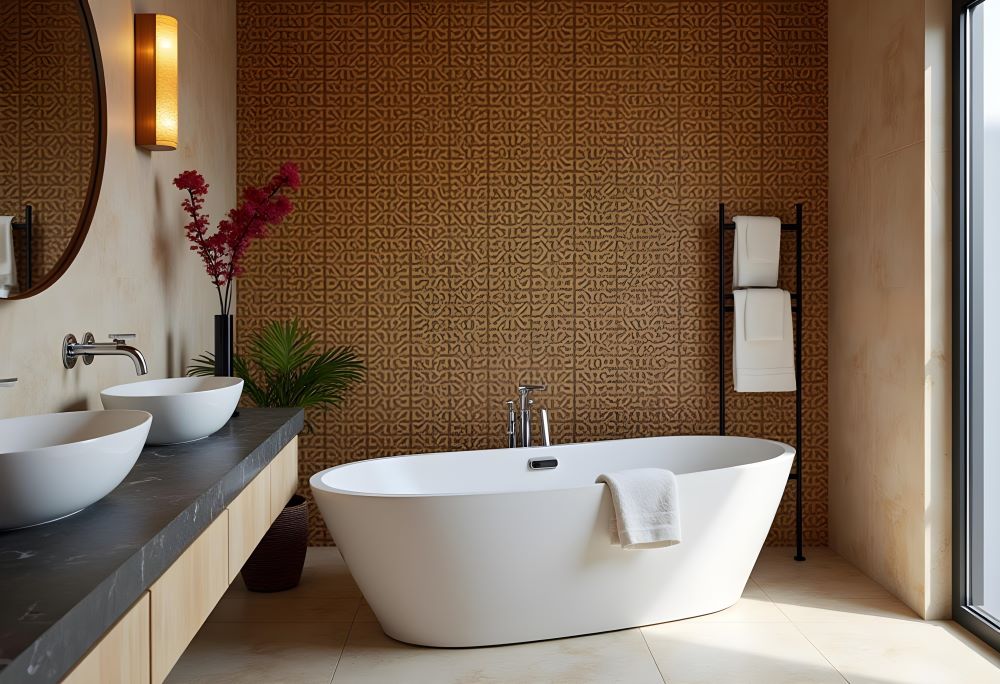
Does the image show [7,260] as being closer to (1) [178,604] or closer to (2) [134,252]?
(2) [134,252]

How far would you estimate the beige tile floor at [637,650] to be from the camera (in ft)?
8.96

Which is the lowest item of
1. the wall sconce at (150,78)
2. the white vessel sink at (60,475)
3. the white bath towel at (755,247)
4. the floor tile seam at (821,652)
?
the floor tile seam at (821,652)

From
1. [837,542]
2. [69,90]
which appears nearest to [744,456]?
[837,542]

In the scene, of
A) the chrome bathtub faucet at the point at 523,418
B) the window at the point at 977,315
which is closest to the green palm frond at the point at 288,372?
the chrome bathtub faucet at the point at 523,418

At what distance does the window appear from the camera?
118 inches

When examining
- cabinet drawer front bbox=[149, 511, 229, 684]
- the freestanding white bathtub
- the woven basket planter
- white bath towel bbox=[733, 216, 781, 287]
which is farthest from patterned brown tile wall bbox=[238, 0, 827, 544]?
cabinet drawer front bbox=[149, 511, 229, 684]

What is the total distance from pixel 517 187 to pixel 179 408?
2.32 metres

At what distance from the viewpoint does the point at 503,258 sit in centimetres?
410

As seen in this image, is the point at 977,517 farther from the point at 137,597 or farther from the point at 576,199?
the point at 137,597

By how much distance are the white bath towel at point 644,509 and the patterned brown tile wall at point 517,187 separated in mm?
1210

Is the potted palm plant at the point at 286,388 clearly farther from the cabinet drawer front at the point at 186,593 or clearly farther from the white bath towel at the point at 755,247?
the white bath towel at the point at 755,247

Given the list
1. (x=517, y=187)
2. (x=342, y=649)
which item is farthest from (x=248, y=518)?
(x=517, y=187)

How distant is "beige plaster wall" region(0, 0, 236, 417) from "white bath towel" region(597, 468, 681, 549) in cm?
165

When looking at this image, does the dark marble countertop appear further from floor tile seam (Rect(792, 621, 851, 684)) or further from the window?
the window
